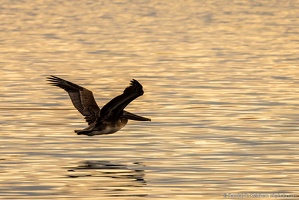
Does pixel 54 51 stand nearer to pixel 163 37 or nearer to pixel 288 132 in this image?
pixel 163 37

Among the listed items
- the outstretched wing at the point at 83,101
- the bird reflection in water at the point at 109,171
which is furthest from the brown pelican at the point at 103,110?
the bird reflection in water at the point at 109,171

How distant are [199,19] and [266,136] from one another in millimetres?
53240

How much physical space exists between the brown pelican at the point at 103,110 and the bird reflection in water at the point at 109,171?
2.18 feet

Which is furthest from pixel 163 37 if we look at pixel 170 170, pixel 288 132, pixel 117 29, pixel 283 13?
pixel 170 170

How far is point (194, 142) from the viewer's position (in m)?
24.4

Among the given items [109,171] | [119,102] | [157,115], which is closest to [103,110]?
[119,102]

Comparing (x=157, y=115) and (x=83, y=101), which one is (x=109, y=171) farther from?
(x=157, y=115)

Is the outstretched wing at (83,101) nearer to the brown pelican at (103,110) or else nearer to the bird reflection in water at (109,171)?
the brown pelican at (103,110)

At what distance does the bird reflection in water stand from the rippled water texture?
0.02 metres

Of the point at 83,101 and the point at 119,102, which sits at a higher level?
the point at 119,102

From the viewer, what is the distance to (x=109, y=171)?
2119 cm

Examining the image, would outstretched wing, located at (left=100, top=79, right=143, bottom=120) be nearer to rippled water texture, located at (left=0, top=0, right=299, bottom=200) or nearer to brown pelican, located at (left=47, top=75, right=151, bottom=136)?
brown pelican, located at (left=47, top=75, right=151, bottom=136)

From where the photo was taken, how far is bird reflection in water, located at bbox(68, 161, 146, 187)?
20.7 metres

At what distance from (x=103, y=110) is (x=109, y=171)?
1.71m
